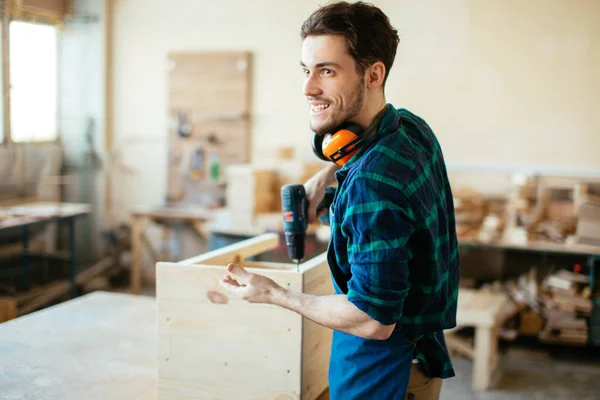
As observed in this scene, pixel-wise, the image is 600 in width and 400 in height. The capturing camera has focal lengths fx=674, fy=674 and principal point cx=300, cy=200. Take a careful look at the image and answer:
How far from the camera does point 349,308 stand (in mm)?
1276

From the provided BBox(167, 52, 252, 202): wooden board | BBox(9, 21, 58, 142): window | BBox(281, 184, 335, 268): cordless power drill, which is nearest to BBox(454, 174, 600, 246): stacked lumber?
BBox(167, 52, 252, 202): wooden board

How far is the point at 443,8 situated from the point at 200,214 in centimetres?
245

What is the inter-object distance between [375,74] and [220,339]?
75cm

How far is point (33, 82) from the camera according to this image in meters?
5.68

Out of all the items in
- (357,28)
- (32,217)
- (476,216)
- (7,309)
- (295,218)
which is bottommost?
(7,309)

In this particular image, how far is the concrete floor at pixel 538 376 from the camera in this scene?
3.95 meters

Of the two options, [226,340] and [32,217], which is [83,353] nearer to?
[226,340]

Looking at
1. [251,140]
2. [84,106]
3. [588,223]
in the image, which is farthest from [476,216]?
[84,106]

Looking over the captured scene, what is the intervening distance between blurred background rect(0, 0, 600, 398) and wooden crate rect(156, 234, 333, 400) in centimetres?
211

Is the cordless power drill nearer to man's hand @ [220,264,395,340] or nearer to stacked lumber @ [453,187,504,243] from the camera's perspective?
man's hand @ [220,264,395,340]

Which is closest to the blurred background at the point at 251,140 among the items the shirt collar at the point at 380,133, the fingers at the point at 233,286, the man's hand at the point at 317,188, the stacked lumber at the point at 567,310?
the stacked lumber at the point at 567,310

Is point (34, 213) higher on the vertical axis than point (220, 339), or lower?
lower

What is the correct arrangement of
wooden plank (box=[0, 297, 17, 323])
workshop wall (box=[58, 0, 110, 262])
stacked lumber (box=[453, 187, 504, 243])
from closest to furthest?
wooden plank (box=[0, 297, 17, 323])
stacked lumber (box=[453, 187, 504, 243])
workshop wall (box=[58, 0, 110, 262])

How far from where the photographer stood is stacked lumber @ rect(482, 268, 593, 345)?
435 centimetres
